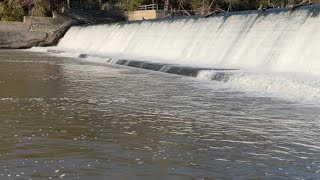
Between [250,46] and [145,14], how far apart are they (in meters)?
26.8

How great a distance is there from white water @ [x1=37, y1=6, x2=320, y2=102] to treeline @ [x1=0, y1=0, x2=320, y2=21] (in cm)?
1811

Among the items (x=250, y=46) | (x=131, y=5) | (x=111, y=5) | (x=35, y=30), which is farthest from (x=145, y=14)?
(x=250, y=46)

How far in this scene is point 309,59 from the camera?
48.7ft

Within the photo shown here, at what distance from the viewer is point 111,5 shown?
47688mm

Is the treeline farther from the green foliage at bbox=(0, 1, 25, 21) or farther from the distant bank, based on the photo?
the distant bank

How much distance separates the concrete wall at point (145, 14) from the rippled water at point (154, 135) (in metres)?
31.3

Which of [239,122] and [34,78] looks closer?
[239,122]

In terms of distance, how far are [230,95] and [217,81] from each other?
2839 millimetres

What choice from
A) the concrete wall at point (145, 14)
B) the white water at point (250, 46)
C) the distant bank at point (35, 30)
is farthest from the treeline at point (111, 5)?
the white water at point (250, 46)

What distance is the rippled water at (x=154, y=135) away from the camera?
16.5ft

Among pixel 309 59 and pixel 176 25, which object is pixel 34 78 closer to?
pixel 309 59

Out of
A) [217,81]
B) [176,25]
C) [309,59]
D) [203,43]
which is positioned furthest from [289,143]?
[176,25]

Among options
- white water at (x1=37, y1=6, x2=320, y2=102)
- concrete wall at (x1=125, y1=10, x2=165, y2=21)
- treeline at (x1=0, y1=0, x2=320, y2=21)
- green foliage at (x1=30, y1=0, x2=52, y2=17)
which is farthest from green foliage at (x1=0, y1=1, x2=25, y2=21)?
white water at (x1=37, y1=6, x2=320, y2=102)

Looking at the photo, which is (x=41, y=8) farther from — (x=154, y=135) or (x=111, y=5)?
(x=154, y=135)
